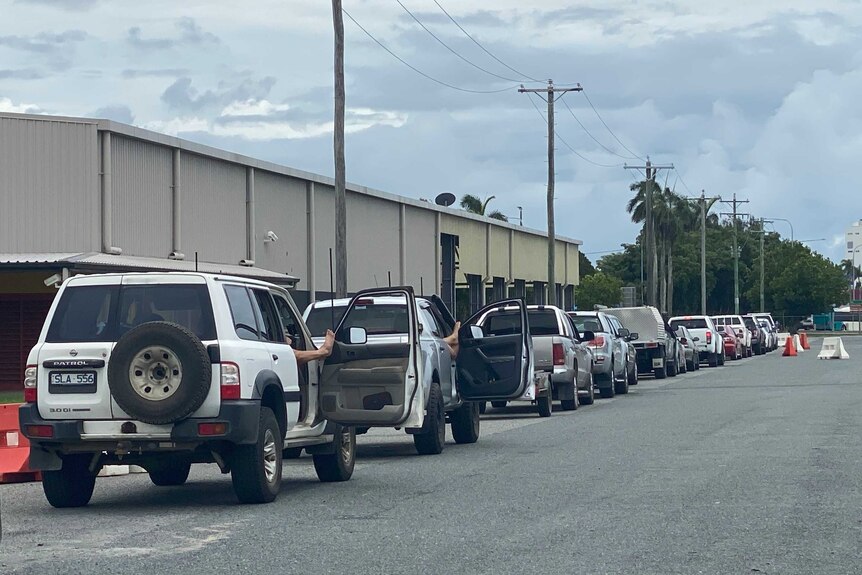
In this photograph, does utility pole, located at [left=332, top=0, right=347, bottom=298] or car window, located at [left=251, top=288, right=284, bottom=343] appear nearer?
car window, located at [left=251, top=288, right=284, bottom=343]

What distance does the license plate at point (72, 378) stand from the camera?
37.2 feet

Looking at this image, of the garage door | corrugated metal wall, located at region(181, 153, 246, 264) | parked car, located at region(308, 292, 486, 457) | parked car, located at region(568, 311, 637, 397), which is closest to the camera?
parked car, located at region(308, 292, 486, 457)

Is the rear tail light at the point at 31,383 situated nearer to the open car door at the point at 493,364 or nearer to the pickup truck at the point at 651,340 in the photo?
the open car door at the point at 493,364

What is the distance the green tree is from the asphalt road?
8584 centimetres

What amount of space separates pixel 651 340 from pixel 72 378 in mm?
29288

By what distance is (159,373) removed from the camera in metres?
11.1

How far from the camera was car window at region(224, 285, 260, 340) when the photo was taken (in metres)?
11.9

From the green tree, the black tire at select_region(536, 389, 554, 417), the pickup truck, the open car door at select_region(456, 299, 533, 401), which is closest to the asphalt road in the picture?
the open car door at select_region(456, 299, 533, 401)

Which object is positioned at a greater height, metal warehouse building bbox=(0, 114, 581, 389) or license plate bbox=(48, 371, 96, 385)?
A: metal warehouse building bbox=(0, 114, 581, 389)

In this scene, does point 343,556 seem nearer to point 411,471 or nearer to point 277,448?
point 277,448

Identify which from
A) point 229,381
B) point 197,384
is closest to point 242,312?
point 229,381

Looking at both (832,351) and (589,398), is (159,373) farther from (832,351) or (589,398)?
(832,351)

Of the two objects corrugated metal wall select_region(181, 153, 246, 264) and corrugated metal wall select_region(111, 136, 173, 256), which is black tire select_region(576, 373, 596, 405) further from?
corrugated metal wall select_region(181, 153, 246, 264)

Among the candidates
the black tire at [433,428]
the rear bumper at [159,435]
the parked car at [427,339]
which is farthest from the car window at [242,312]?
the black tire at [433,428]
